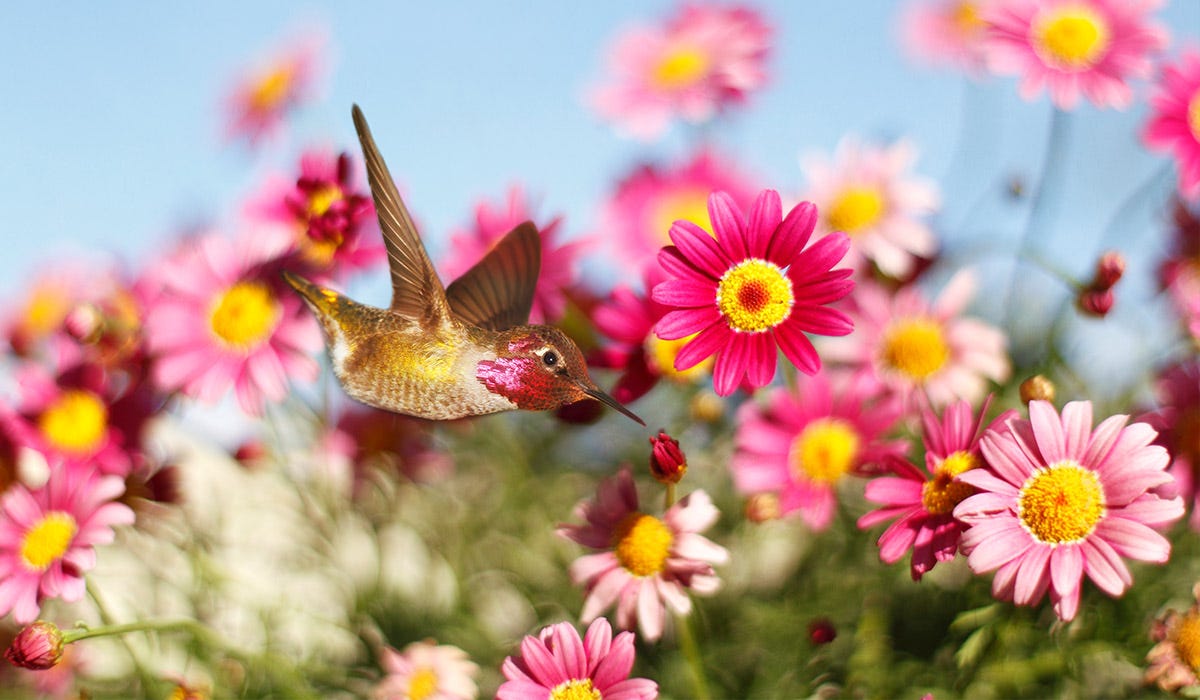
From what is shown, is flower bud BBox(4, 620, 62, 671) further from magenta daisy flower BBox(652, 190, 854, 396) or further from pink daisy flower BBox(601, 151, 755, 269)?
pink daisy flower BBox(601, 151, 755, 269)

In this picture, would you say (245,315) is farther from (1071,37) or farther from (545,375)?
(1071,37)

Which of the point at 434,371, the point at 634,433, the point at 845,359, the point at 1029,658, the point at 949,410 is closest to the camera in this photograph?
the point at 434,371

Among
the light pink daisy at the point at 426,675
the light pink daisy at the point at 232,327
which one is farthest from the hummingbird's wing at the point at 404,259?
the light pink daisy at the point at 426,675

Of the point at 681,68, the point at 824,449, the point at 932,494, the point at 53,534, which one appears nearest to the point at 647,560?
the point at 932,494

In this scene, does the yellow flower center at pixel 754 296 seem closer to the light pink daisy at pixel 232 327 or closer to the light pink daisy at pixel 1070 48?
the light pink daisy at pixel 232 327

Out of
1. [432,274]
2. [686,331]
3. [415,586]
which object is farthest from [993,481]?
[415,586]

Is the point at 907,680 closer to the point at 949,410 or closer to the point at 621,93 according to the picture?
the point at 949,410

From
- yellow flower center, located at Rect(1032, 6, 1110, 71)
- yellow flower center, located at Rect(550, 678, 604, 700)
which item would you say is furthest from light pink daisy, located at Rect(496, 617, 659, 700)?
yellow flower center, located at Rect(1032, 6, 1110, 71)

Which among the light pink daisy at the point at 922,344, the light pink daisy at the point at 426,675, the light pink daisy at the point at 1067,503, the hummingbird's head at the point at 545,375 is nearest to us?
Answer: the hummingbird's head at the point at 545,375
